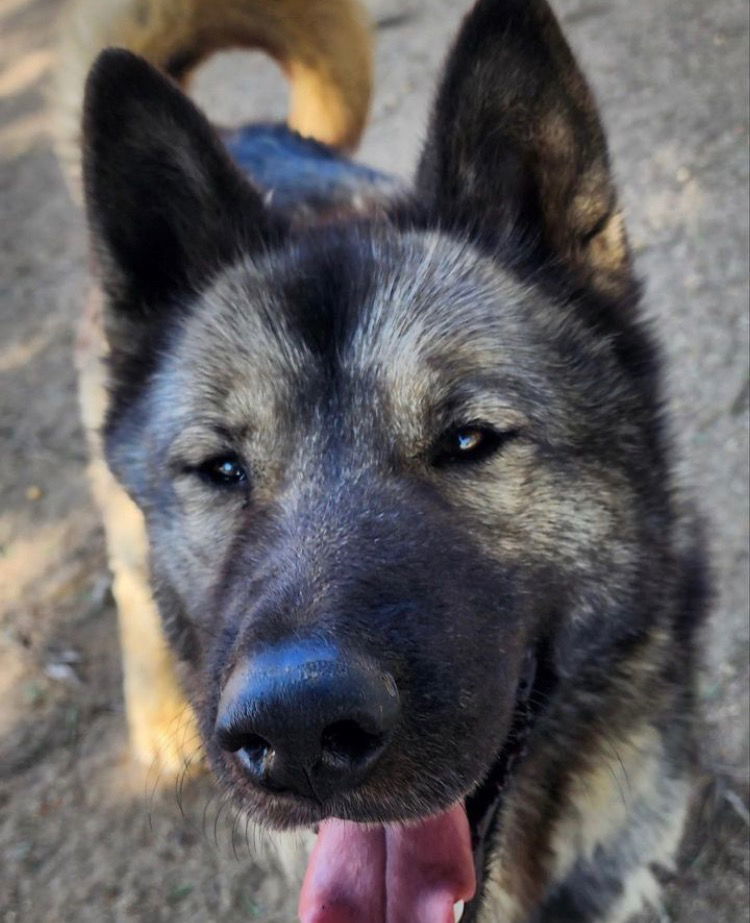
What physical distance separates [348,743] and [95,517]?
282 cm

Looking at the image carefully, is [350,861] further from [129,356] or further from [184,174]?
[184,174]

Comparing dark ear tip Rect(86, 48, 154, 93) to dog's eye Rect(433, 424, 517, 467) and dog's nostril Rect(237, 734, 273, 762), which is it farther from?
dog's nostril Rect(237, 734, 273, 762)

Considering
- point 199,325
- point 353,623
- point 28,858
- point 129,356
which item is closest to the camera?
point 353,623

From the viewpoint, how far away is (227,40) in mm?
3363

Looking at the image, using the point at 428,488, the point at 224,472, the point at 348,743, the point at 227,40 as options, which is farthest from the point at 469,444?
the point at 227,40

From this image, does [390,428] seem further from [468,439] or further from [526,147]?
[526,147]

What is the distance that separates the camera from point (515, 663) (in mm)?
1764

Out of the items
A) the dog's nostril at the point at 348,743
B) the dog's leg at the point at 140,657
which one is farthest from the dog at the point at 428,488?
the dog's leg at the point at 140,657

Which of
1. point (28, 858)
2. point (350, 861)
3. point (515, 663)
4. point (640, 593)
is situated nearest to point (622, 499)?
point (640, 593)

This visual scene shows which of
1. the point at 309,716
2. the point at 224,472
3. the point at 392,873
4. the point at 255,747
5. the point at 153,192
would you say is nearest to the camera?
the point at 309,716

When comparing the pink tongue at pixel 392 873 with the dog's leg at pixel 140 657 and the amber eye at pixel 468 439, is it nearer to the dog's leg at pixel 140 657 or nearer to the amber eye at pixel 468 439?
the amber eye at pixel 468 439

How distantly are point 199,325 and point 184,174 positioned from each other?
0.37 m

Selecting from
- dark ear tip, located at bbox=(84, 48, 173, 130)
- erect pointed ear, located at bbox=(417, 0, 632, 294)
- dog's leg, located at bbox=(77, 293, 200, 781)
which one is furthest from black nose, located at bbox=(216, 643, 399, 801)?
dog's leg, located at bbox=(77, 293, 200, 781)

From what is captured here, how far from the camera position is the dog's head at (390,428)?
1.49 metres
